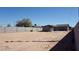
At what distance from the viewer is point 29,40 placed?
4.70 metres

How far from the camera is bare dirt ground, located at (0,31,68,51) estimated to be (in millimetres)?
4676

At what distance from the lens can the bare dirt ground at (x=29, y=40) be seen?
4676mm

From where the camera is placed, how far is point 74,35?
4.72m

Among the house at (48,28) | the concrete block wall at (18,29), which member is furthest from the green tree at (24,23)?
the house at (48,28)

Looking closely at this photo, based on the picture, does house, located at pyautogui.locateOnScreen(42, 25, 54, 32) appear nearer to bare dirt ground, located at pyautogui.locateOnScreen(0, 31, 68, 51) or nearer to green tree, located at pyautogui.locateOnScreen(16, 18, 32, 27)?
bare dirt ground, located at pyautogui.locateOnScreen(0, 31, 68, 51)

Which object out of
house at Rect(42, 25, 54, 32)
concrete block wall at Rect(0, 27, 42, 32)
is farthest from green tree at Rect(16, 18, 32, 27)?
house at Rect(42, 25, 54, 32)

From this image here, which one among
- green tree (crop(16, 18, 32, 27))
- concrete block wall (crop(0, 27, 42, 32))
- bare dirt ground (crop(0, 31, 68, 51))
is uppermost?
green tree (crop(16, 18, 32, 27))

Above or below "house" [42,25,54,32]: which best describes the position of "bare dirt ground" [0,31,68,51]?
below

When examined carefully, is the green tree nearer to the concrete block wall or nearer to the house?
the concrete block wall

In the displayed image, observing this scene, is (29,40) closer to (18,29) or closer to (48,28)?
(18,29)

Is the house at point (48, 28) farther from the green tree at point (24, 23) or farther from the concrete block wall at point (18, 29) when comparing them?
the green tree at point (24, 23)
